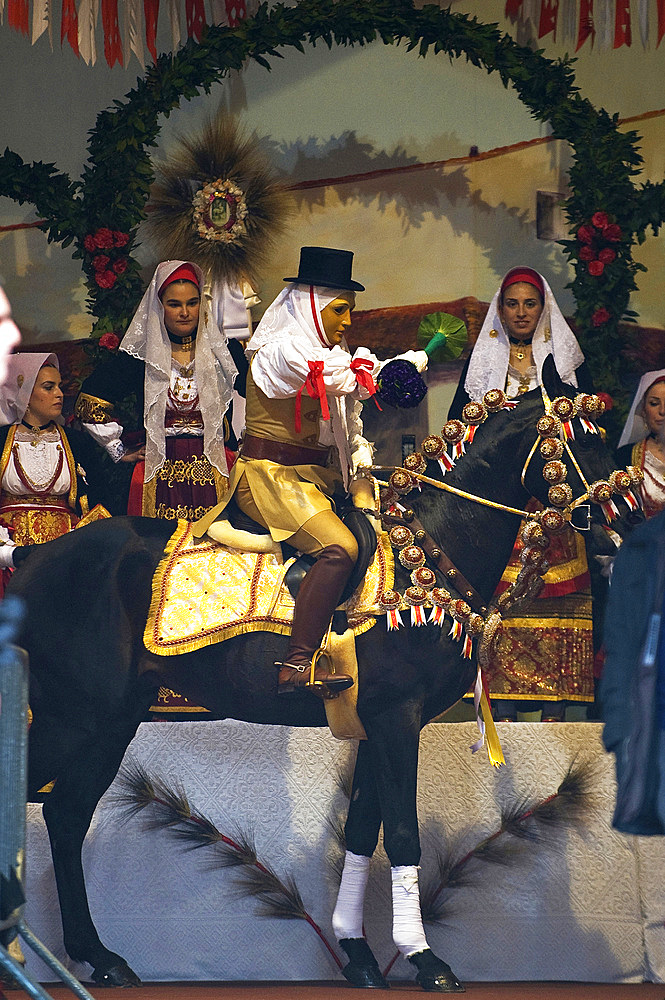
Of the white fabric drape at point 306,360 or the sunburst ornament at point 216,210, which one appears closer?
the white fabric drape at point 306,360

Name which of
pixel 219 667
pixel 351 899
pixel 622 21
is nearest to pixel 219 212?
pixel 622 21

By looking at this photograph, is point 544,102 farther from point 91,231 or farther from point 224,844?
point 224,844

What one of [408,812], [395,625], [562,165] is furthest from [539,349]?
[408,812]

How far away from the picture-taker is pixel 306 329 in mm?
5117

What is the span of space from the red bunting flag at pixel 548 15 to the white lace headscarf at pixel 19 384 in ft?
8.98

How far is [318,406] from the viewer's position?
515 centimetres

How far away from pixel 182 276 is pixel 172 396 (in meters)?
0.52

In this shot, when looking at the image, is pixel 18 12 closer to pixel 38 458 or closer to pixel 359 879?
pixel 38 458

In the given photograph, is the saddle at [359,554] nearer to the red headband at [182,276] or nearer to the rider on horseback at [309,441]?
the rider on horseback at [309,441]

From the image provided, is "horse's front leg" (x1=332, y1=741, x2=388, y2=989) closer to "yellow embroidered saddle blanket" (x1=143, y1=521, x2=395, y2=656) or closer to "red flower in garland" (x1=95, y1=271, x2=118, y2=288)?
"yellow embroidered saddle blanket" (x1=143, y1=521, x2=395, y2=656)

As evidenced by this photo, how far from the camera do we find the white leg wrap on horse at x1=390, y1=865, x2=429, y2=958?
477 centimetres

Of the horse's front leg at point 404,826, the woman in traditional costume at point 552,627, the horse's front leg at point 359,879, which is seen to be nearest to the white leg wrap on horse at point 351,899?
the horse's front leg at point 359,879

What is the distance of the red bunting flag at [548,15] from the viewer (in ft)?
21.2

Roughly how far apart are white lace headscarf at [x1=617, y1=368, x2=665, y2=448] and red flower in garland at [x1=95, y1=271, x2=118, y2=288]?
2.26m
